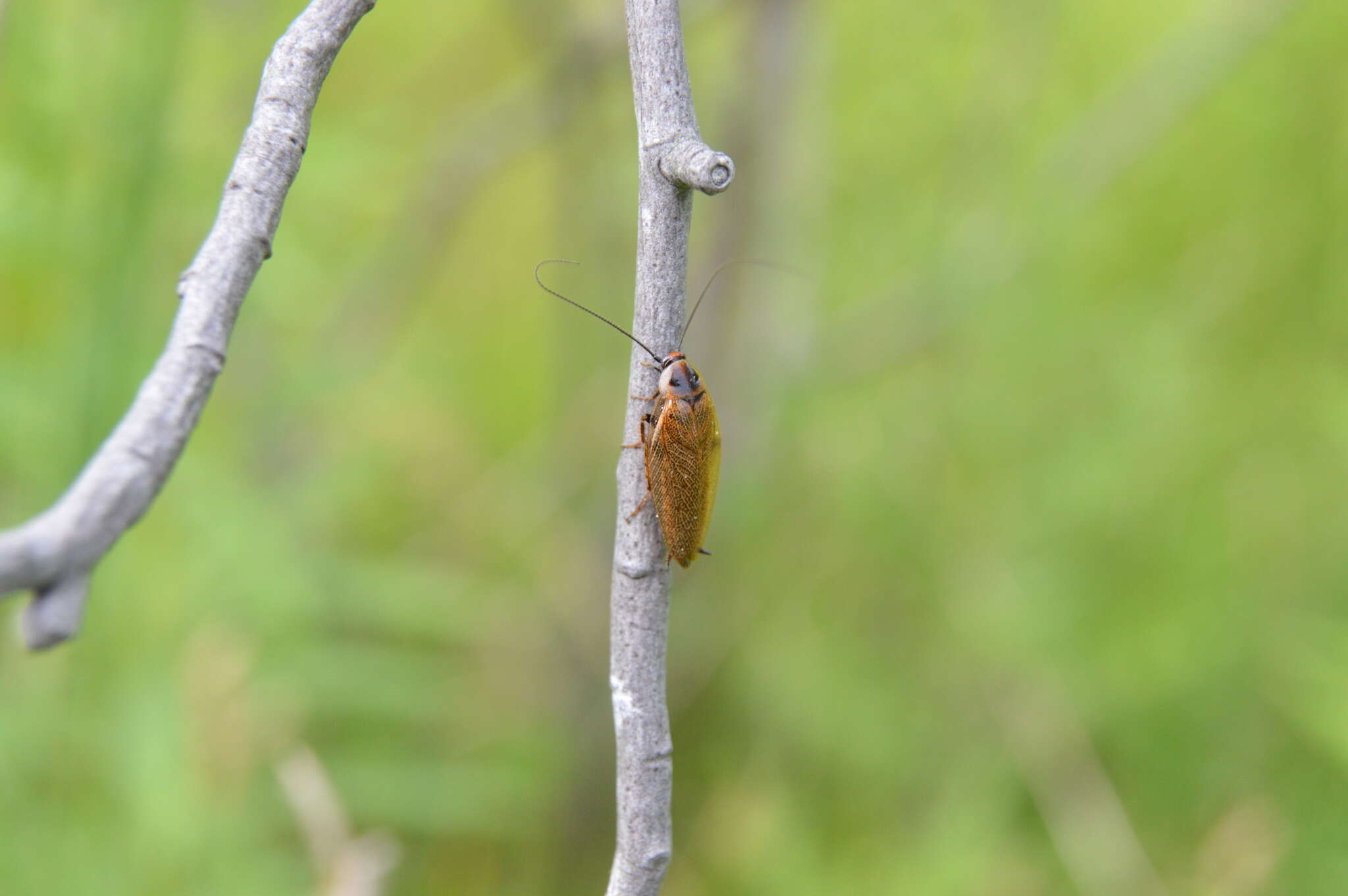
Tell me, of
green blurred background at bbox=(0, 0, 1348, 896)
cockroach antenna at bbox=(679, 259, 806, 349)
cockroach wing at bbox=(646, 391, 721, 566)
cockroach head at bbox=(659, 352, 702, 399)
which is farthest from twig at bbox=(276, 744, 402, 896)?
cockroach antenna at bbox=(679, 259, 806, 349)

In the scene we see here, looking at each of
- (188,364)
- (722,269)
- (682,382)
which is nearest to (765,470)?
(722,269)

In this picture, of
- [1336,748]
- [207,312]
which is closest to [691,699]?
[1336,748]

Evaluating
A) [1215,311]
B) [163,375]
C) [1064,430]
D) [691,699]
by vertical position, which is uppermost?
[163,375]

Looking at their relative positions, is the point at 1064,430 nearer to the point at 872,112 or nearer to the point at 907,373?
the point at 907,373

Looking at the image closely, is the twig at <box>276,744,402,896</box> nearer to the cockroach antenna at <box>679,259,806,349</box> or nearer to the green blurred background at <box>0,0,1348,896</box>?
the green blurred background at <box>0,0,1348,896</box>

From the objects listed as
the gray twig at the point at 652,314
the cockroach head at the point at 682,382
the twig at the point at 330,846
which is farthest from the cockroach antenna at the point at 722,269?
the twig at the point at 330,846
